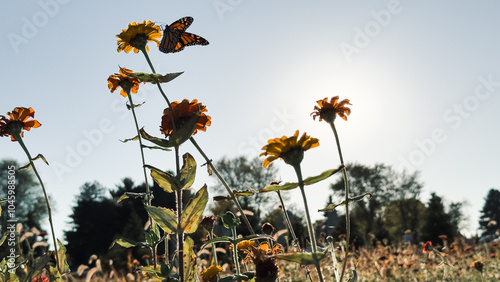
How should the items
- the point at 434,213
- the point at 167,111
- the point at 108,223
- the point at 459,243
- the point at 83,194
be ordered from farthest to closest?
1. the point at 83,194
2. the point at 108,223
3. the point at 434,213
4. the point at 459,243
5. the point at 167,111

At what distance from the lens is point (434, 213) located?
22.4 metres

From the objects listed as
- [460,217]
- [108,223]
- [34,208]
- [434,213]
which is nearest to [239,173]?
[108,223]

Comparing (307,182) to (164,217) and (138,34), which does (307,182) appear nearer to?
(164,217)

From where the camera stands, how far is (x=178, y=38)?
195cm

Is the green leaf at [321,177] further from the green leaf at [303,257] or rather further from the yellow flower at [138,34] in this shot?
the yellow flower at [138,34]

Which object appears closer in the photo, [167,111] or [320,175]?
[320,175]

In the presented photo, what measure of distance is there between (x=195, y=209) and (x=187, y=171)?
0.12 meters

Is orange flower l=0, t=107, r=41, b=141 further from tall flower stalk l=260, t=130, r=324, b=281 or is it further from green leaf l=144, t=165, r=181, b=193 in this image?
tall flower stalk l=260, t=130, r=324, b=281

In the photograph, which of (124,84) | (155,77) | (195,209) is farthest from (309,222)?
(124,84)

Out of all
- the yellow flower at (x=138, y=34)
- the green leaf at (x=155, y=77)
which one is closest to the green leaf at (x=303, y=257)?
the green leaf at (x=155, y=77)

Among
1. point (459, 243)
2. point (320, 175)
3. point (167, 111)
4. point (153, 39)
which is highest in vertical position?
point (153, 39)

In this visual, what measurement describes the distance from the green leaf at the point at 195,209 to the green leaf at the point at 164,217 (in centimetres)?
3

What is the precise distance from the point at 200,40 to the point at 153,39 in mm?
452

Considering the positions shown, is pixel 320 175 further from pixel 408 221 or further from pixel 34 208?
pixel 34 208
